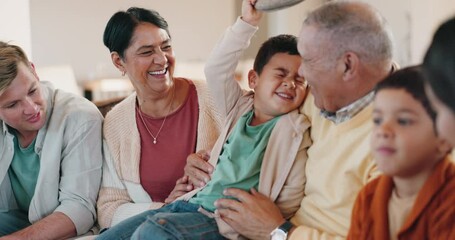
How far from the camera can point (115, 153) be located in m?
2.08

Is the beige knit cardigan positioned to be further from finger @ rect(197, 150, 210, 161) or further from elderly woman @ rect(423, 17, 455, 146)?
elderly woman @ rect(423, 17, 455, 146)

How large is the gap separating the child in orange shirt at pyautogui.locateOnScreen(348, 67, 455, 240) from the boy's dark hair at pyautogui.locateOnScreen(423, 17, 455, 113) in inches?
8.4

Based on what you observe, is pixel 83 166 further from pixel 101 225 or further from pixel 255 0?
pixel 255 0

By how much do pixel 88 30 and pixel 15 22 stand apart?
3238 mm

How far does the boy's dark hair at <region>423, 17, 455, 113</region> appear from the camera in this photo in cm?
82

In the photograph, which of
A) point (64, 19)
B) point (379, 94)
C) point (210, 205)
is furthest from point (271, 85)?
point (64, 19)

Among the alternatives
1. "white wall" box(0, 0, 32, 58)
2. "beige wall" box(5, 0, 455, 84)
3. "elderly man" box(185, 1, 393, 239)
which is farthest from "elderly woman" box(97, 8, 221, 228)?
"beige wall" box(5, 0, 455, 84)

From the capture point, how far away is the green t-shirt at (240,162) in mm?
1587

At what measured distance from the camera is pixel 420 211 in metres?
1.06

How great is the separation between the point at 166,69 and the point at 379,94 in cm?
112

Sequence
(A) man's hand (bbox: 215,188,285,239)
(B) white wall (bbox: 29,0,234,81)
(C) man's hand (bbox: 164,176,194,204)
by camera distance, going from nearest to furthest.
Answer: (A) man's hand (bbox: 215,188,285,239)
(C) man's hand (bbox: 164,176,194,204)
(B) white wall (bbox: 29,0,234,81)

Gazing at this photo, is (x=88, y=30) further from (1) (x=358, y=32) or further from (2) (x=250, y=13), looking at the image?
(1) (x=358, y=32)

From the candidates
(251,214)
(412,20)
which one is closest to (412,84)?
(251,214)

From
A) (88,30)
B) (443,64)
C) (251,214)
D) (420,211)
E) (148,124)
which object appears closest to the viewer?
(443,64)
